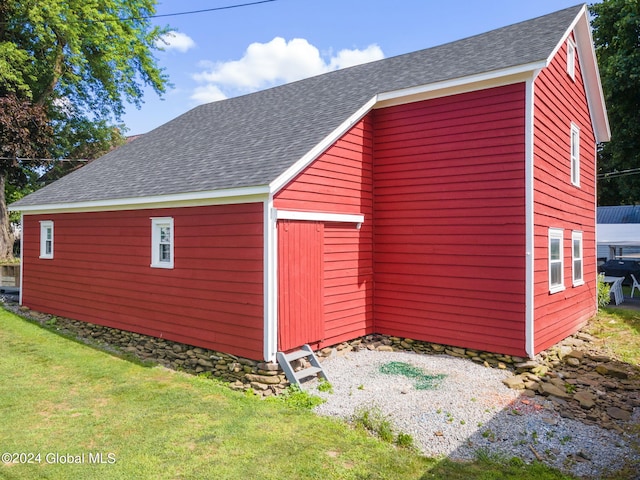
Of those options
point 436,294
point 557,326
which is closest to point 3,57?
point 436,294

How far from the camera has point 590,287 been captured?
40.3 feet

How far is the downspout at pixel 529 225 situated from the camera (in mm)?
7844

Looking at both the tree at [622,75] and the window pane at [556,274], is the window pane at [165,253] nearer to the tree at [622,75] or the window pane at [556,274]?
the window pane at [556,274]

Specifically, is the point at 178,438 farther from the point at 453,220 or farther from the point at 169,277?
the point at 453,220

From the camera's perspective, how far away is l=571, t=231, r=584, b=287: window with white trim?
10.8 meters

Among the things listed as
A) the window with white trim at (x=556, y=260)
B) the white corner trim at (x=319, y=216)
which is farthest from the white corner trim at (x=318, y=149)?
the window with white trim at (x=556, y=260)

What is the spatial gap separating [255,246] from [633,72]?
22.5m

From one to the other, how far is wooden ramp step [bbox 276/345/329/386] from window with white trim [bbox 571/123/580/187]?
7.66m

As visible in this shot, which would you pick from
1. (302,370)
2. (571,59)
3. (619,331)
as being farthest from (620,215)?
(302,370)

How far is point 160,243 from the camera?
31.4 ft

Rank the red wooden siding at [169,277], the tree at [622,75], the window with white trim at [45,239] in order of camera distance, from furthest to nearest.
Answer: the tree at [622,75] < the window with white trim at [45,239] < the red wooden siding at [169,277]

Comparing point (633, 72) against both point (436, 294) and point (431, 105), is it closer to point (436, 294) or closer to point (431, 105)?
point (431, 105)

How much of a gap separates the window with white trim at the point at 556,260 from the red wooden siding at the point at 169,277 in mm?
5825

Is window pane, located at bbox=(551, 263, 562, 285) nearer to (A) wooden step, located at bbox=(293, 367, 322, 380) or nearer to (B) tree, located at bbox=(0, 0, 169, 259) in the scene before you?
(A) wooden step, located at bbox=(293, 367, 322, 380)
